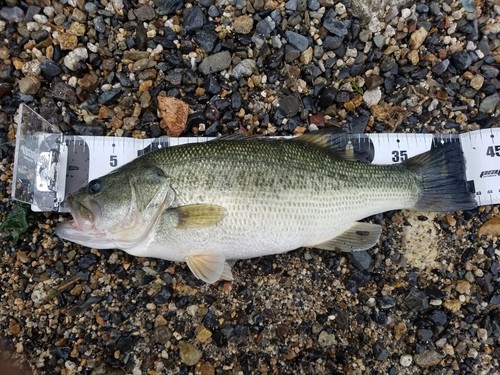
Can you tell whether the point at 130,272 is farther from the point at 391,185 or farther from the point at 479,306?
the point at 479,306

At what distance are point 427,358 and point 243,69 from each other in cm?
328

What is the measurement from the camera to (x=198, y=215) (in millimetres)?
3480

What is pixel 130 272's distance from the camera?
13.6ft

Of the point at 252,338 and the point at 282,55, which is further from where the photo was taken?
the point at 282,55

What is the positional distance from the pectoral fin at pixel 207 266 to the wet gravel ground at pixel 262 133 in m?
0.40

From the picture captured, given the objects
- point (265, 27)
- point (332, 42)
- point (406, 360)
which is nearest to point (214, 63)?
point (265, 27)

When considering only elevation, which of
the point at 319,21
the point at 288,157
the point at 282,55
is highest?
the point at 319,21

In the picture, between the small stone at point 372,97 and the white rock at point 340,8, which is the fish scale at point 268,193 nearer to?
the small stone at point 372,97

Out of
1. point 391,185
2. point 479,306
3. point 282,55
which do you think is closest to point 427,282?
point 479,306

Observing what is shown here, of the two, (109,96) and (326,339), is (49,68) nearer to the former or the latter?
(109,96)

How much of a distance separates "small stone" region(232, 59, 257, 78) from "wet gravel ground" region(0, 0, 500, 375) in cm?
2

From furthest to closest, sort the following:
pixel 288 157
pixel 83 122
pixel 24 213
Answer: pixel 83 122, pixel 24 213, pixel 288 157

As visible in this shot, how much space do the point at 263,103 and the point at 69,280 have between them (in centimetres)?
254

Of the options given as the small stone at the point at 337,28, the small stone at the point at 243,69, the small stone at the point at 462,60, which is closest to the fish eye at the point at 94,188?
the small stone at the point at 243,69
